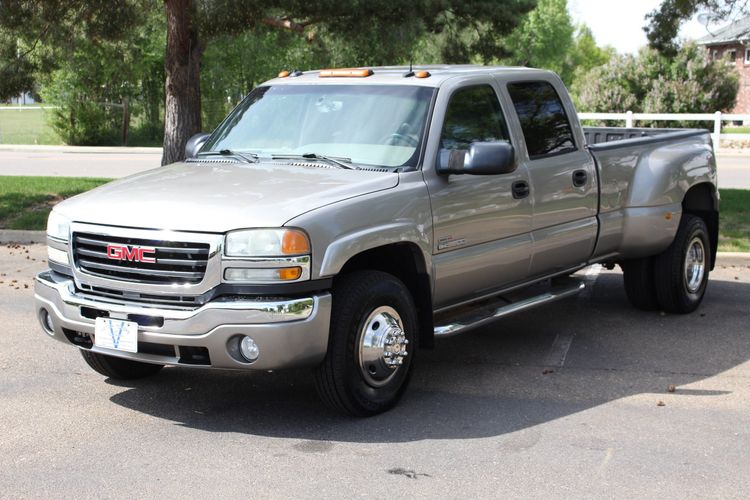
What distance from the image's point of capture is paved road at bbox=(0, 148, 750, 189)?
71.4ft

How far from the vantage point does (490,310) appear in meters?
6.79

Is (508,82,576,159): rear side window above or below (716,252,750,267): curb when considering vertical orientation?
above

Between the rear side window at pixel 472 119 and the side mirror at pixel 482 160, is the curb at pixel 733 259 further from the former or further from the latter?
the side mirror at pixel 482 160

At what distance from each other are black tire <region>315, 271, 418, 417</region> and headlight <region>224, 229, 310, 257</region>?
455mm

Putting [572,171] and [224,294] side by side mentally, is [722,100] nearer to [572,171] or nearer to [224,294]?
[572,171]

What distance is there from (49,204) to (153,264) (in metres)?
10.1

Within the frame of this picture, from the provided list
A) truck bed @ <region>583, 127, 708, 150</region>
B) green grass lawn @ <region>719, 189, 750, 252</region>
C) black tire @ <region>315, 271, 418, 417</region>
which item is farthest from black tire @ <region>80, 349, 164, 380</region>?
green grass lawn @ <region>719, 189, 750, 252</region>

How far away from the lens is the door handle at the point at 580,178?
7.34 m

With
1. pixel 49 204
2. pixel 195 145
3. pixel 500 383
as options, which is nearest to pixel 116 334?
pixel 195 145

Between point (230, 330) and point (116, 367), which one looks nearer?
point (230, 330)

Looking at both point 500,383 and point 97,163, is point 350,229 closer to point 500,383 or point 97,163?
point 500,383

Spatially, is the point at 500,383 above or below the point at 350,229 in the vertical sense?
below

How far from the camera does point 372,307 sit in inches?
223

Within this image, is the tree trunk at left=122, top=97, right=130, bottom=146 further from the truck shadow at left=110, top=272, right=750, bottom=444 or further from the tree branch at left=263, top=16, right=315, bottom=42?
the truck shadow at left=110, top=272, right=750, bottom=444
